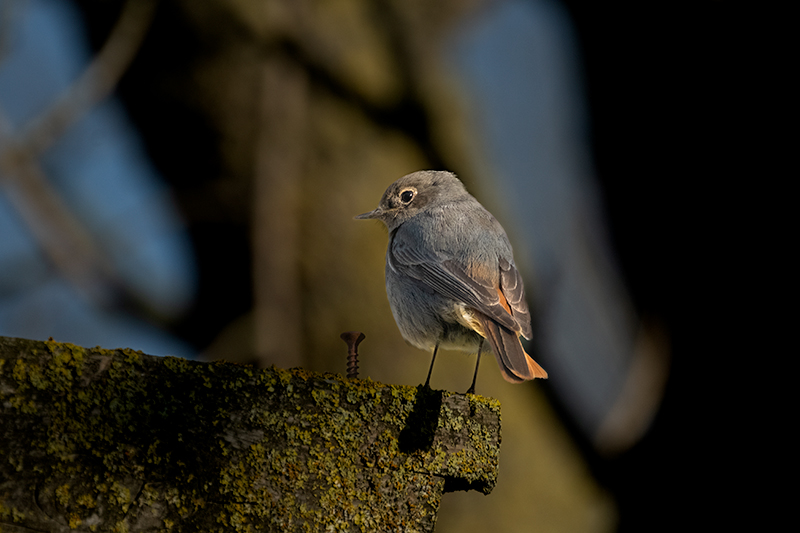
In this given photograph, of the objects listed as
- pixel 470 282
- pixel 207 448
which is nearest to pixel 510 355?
pixel 470 282

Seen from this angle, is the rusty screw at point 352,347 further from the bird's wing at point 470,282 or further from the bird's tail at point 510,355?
the bird's wing at point 470,282

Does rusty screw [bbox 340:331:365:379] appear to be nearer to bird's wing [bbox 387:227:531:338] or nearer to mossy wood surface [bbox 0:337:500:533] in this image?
mossy wood surface [bbox 0:337:500:533]

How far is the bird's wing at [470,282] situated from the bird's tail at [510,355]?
2 centimetres

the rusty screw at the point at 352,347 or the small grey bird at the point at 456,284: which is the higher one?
the small grey bird at the point at 456,284

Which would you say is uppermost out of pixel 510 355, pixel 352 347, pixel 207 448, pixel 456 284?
pixel 456 284

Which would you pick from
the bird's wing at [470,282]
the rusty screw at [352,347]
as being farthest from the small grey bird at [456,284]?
the rusty screw at [352,347]

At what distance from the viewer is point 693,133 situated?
7.93ft

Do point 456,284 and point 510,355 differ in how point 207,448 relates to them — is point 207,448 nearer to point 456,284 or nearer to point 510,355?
point 510,355

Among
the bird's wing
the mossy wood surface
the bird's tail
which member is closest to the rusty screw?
the mossy wood surface

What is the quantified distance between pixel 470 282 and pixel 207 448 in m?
0.96

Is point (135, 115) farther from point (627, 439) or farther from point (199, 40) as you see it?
point (627, 439)

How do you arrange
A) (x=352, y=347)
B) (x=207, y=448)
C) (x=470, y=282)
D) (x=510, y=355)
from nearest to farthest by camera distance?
(x=207, y=448) < (x=352, y=347) < (x=510, y=355) < (x=470, y=282)

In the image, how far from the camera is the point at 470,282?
5.68ft

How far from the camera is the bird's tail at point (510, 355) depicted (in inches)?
50.0
